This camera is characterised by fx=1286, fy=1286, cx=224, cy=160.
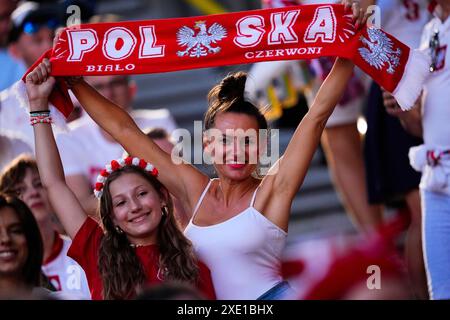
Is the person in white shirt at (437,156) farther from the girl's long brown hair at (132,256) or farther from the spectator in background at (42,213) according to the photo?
the spectator in background at (42,213)

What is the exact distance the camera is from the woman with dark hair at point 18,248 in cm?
529

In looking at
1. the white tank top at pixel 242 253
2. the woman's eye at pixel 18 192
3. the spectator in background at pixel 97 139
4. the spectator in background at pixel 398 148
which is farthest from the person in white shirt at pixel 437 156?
the spectator in background at pixel 97 139

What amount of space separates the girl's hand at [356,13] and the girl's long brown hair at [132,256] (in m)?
1.03

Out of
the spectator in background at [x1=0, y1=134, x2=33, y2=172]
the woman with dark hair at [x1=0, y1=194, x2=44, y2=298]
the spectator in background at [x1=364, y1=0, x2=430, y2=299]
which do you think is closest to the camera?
the woman with dark hair at [x1=0, y1=194, x2=44, y2=298]

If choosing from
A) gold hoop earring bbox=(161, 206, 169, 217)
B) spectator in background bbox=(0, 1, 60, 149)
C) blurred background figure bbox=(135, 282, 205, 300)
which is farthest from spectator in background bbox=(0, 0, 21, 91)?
blurred background figure bbox=(135, 282, 205, 300)

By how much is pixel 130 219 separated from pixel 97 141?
8.03 feet

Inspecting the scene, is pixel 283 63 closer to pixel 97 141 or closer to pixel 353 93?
pixel 353 93

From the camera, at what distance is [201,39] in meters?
5.18

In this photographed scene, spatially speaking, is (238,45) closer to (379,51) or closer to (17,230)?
(379,51)

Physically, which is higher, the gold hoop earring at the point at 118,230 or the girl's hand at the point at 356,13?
the girl's hand at the point at 356,13

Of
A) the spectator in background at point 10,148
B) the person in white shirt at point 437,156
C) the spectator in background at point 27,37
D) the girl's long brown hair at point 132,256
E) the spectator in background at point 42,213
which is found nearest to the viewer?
the girl's long brown hair at point 132,256

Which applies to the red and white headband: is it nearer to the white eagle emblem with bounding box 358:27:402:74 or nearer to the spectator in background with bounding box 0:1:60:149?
the white eagle emblem with bounding box 358:27:402:74

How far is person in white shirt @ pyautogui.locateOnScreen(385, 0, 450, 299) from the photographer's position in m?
5.54
